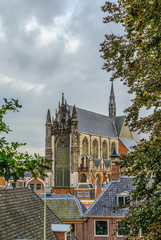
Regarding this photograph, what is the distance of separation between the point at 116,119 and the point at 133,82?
209 ft

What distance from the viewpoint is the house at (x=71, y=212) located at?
16047mm

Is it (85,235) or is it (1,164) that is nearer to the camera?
(1,164)

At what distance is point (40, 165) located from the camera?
3725 mm

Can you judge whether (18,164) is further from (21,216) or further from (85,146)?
(85,146)

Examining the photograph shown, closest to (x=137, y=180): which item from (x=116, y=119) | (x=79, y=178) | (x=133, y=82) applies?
(x=133, y=82)

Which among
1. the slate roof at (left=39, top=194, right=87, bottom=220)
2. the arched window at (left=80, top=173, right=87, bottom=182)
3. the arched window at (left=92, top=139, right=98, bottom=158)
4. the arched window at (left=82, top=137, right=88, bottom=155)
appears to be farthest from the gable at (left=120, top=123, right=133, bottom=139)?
the slate roof at (left=39, top=194, right=87, bottom=220)

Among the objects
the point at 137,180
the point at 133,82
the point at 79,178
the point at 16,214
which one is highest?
the point at 133,82

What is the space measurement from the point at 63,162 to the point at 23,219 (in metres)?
44.2

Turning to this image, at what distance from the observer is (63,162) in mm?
53406

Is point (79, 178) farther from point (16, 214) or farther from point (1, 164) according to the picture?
point (1, 164)

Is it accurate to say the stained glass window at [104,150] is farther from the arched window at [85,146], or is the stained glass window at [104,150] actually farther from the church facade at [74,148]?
the arched window at [85,146]

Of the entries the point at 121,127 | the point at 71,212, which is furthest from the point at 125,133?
the point at 71,212

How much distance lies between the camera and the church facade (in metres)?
51.3

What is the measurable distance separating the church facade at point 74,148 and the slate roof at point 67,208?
3098cm
